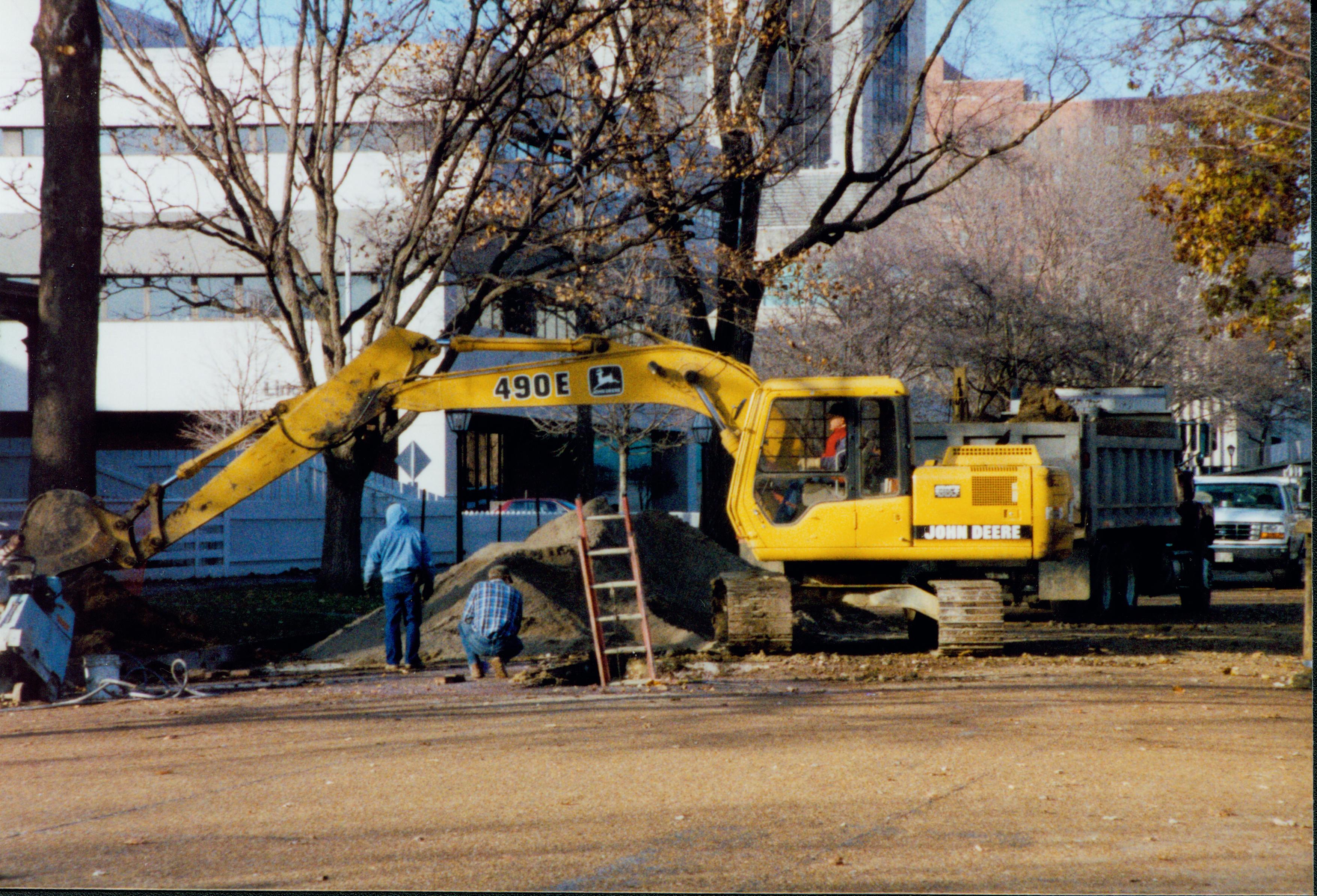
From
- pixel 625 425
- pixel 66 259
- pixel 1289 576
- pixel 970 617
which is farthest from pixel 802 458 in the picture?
pixel 625 425

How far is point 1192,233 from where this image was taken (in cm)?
1866

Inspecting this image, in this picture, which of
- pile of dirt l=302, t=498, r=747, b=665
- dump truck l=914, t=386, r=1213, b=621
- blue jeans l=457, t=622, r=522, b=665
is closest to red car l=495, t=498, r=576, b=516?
pile of dirt l=302, t=498, r=747, b=665

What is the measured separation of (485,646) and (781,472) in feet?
10.9

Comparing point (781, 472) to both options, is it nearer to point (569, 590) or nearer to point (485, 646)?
point (485, 646)

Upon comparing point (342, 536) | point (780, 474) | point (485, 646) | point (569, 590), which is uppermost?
point (780, 474)

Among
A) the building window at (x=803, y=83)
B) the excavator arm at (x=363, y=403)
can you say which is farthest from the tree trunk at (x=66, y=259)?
the building window at (x=803, y=83)

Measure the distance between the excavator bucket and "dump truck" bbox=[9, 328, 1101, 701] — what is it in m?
→ 0.04

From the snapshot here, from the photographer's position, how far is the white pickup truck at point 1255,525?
Result: 83.2 feet

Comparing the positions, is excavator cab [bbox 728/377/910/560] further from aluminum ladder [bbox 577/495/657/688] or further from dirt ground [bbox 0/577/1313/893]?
dirt ground [bbox 0/577/1313/893]

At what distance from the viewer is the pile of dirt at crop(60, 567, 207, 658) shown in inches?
528

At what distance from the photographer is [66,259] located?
1448 cm

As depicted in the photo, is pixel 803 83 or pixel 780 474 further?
pixel 803 83

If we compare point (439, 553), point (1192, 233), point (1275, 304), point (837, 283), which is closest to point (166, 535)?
point (837, 283)

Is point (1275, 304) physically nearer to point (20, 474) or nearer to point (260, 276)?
point (260, 276)
